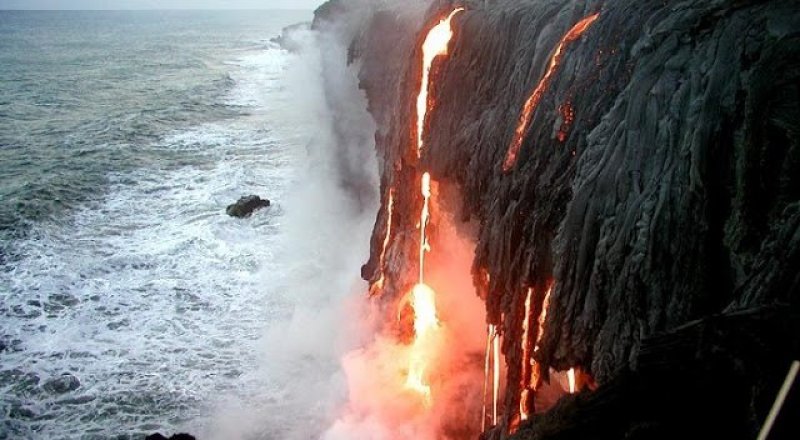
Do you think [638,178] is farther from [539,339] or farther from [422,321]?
[422,321]

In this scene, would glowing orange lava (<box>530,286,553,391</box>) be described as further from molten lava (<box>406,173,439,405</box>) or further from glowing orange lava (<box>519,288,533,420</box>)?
molten lava (<box>406,173,439,405</box>)

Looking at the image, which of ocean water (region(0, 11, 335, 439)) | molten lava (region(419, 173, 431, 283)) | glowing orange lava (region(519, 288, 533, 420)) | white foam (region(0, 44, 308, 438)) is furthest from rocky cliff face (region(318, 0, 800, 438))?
white foam (region(0, 44, 308, 438))

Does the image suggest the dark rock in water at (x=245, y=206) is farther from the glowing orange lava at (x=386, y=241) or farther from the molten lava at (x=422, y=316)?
the molten lava at (x=422, y=316)

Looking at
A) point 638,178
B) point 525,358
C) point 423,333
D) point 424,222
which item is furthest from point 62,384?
point 638,178

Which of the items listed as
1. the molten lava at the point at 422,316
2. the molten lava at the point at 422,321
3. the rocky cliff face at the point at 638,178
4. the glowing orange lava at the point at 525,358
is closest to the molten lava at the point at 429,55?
the molten lava at the point at 422,316

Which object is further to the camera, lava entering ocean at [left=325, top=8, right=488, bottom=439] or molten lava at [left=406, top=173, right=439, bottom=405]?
molten lava at [left=406, top=173, right=439, bottom=405]

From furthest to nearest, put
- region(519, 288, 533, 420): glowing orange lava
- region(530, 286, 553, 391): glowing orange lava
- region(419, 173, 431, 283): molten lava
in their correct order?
region(419, 173, 431, 283): molten lava
region(519, 288, 533, 420): glowing orange lava
region(530, 286, 553, 391): glowing orange lava

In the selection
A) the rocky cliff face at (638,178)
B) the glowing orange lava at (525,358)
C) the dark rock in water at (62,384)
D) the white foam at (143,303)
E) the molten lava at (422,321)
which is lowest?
the dark rock in water at (62,384)
